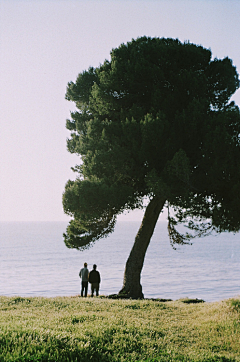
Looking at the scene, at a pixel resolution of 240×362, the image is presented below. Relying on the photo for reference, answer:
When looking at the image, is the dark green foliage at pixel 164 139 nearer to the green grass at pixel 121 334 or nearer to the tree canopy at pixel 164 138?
the tree canopy at pixel 164 138

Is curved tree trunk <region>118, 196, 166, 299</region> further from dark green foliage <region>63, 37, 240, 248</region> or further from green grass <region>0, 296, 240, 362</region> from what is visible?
green grass <region>0, 296, 240, 362</region>

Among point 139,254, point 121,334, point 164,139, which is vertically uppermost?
point 164,139

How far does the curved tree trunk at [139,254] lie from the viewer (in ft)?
56.9

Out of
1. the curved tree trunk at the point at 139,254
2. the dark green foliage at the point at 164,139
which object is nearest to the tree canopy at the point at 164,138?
the dark green foliage at the point at 164,139

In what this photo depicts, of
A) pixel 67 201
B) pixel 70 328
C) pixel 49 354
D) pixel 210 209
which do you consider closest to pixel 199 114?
pixel 210 209

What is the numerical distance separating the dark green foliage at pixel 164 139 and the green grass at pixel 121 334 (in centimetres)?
466

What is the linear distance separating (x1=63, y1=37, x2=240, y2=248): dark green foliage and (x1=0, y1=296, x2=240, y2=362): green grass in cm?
466

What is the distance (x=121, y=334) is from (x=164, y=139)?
9.32 meters

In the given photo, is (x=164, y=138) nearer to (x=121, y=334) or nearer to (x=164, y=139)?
(x=164, y=139)

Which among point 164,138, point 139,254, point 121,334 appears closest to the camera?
point 121,334

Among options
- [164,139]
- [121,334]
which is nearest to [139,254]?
[164,139]

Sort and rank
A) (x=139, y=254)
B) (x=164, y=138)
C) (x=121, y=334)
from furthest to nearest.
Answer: (x=139, y=254) → (x=164, y=138) → (x=121, y=334)

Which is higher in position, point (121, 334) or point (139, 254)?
point (139, 254)

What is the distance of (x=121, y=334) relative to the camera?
26.1ft
